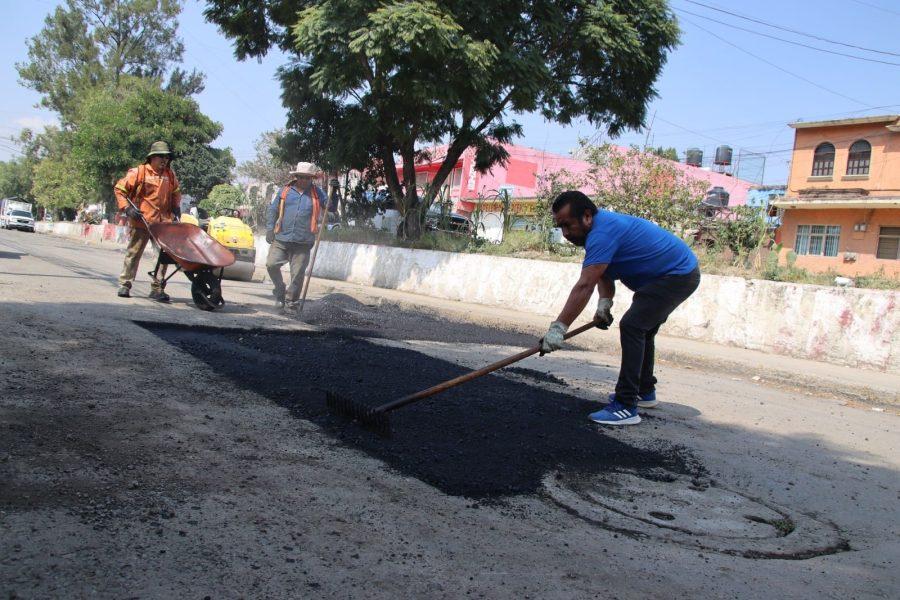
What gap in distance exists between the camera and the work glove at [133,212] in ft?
24.9

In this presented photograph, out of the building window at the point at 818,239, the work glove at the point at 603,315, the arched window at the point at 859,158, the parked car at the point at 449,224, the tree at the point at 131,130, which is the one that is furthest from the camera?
the tree at the point at 131,130

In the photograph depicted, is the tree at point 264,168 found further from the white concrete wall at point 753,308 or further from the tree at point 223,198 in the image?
the white concrete wall at point 753,308

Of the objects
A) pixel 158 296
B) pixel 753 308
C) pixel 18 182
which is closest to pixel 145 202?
Answer: pixel 158 296

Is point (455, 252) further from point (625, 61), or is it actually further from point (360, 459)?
point (360, 459)

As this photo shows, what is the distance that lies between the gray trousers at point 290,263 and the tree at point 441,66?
5.45 metres

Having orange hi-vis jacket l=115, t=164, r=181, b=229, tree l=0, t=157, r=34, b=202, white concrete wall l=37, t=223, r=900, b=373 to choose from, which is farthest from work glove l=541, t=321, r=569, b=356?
tree l=0, t=157, r=34, b=202

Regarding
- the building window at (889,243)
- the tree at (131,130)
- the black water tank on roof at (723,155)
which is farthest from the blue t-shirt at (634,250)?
the black water tank on roof at (723,155)

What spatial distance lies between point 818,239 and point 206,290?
29498 mm

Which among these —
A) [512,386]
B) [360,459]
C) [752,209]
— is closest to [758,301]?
[752,209]

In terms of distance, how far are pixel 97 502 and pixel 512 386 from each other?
3.43 meters

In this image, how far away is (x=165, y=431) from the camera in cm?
328

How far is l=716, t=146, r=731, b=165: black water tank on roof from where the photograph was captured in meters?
46.8

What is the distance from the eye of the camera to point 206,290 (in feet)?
→ 25.4

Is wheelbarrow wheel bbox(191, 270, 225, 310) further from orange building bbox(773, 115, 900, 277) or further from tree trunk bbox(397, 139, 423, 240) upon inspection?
orange building bbox(773, 115, 900, 277)
